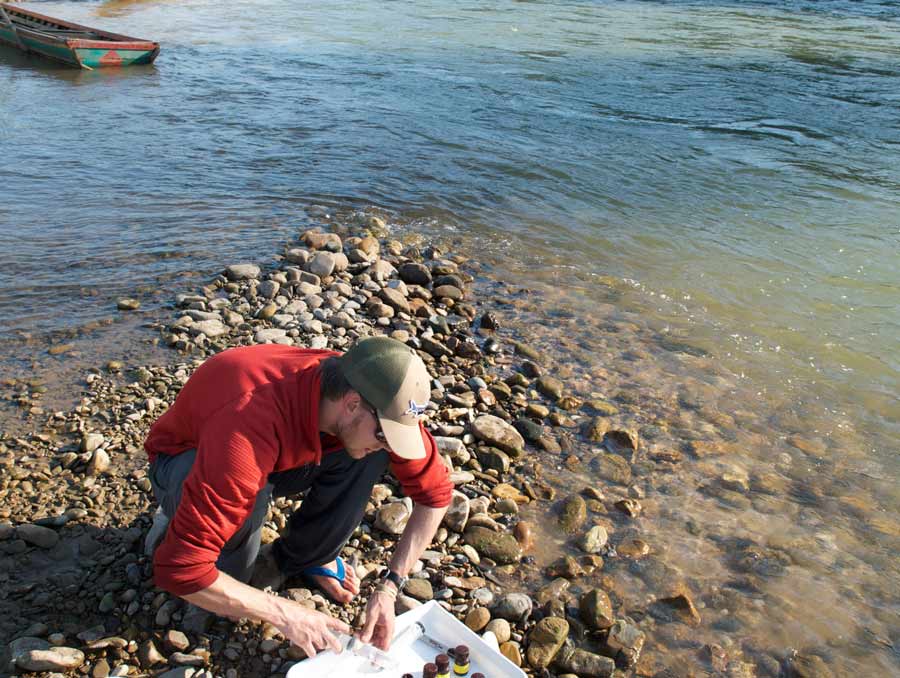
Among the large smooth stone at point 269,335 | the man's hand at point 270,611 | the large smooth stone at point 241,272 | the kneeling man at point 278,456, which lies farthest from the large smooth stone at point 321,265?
the man's hand at point 270,611

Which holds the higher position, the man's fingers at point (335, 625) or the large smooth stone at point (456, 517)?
the man's fingers at point (335, 625)

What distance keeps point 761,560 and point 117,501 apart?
10.5 feet

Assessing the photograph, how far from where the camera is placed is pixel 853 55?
1873 centimetres

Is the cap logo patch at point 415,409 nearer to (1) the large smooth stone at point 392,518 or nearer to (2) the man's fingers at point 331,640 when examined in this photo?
(2) the man's fingers at point 331,640

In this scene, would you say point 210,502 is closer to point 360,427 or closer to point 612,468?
point 360,427

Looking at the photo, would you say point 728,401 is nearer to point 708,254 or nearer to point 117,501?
point 708,254

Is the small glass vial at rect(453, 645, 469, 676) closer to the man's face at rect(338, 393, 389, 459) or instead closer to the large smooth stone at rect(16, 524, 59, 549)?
the man's face at rect(338, 393, 389, 459)

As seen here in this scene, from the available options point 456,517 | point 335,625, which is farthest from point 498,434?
point 335,625

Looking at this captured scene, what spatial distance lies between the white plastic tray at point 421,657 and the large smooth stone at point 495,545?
0.76 meters

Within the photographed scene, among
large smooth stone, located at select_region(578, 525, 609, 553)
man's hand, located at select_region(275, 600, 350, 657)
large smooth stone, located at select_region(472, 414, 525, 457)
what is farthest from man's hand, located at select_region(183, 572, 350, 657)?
large smooth stone, located at select_region(472, 414, 525, 457)

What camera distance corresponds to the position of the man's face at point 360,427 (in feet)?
8.36

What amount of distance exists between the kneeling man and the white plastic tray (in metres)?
0.09

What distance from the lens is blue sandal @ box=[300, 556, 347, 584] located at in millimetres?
3314

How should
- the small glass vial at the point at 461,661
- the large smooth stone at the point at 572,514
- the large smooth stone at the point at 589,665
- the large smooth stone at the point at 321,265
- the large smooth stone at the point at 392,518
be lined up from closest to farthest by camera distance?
1. the small glass vial at the point at 461,661
2. the large smooth stone at the point at 589,665
3. the large smooth stone at the point at 392,518
4. the large smooth stone at the point at 572,514
5. the large smooth stone at the point at 321,265
